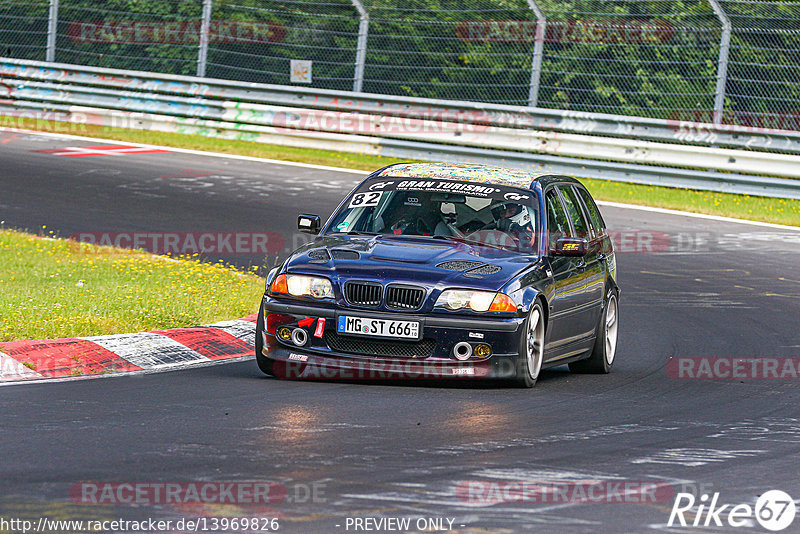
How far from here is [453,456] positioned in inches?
265

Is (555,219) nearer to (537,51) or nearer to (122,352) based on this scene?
(122,352)

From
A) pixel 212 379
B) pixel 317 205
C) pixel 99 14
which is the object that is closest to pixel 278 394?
pixel 212 379

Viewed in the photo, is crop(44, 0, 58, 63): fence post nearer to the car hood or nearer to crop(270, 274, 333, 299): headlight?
the car hood

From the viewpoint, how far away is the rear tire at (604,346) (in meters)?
10.4

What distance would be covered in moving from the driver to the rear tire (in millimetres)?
1045

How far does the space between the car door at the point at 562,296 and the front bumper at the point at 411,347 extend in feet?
2.32

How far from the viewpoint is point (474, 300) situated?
883 centimetres

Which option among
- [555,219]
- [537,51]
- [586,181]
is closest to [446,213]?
[555,219]

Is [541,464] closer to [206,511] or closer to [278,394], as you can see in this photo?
[206,511]

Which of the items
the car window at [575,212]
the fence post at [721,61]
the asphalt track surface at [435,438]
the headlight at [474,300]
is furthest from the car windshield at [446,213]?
the fence post at [721,61]

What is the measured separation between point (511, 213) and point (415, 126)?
14.0m

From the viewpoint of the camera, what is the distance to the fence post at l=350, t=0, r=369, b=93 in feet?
80.1

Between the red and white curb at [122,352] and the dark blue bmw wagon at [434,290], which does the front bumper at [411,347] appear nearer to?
the dark blue bmw wagon at [434,290]

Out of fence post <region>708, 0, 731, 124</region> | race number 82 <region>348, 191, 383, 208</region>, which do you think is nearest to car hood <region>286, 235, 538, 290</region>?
race number 82 <region>348, 191, 383, 208</region>
